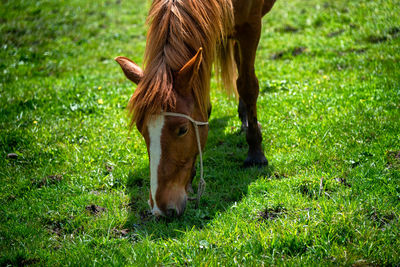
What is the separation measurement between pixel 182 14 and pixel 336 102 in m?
2.63

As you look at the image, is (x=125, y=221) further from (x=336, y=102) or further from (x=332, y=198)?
(x=336, y=102)

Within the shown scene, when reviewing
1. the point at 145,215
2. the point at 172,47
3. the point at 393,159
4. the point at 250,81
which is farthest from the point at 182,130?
the point at 393,159

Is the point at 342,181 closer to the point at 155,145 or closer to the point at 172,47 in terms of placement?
the point at 155,145

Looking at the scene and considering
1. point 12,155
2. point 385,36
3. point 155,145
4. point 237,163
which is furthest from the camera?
point 385,36

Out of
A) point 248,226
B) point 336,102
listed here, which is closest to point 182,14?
point 248,226

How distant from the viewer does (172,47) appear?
2904mm

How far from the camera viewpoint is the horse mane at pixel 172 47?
276cm

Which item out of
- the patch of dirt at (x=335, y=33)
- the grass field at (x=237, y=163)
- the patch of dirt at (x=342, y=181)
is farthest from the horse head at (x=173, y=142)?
the patch of dirt at (x=335, y=33)

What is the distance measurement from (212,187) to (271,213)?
0.82m

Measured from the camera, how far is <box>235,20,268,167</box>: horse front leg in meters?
3.79

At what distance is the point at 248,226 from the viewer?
281cm

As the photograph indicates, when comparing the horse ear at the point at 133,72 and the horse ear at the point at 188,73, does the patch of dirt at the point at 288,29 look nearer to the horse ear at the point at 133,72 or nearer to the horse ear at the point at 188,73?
the horse ear at the point at 133,72

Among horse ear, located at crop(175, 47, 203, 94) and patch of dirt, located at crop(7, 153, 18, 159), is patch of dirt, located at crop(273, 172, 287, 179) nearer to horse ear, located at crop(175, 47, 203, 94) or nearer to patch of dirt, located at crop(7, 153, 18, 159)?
horse ear, located at crop(175, 47, 203, 94)

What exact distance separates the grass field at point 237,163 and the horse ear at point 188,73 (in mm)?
1050
